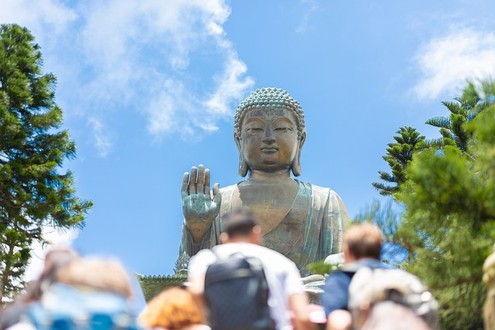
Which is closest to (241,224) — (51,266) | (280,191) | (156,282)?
(51,266)

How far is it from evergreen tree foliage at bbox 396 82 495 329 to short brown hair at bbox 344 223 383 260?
99 centimetres

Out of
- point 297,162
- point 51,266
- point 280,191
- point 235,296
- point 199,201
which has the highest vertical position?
point 297,162

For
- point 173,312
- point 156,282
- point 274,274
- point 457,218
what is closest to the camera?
point 173,312

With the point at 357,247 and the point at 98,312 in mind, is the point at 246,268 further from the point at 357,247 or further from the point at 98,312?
the point at 98,312

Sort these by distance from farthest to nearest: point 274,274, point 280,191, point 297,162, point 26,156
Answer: point 26,156, point 297,162, point 280,191, point 274,274

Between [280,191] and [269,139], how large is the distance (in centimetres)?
66

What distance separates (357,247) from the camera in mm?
3695

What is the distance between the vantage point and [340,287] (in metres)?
3.63

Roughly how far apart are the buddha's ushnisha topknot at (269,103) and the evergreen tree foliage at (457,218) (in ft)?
17.2

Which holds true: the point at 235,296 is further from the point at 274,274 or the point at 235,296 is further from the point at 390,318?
the point at 390,318

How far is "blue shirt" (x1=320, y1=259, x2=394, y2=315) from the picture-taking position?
3.62m

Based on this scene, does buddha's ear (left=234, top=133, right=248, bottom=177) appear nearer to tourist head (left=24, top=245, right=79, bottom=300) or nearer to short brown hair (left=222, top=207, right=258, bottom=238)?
short brown hair (left=222, top=207, right=258, bottom=238)

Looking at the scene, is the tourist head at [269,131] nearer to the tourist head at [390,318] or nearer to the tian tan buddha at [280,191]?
the tian tan buddha at [280,191]

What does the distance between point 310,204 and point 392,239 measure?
469 centimetres
